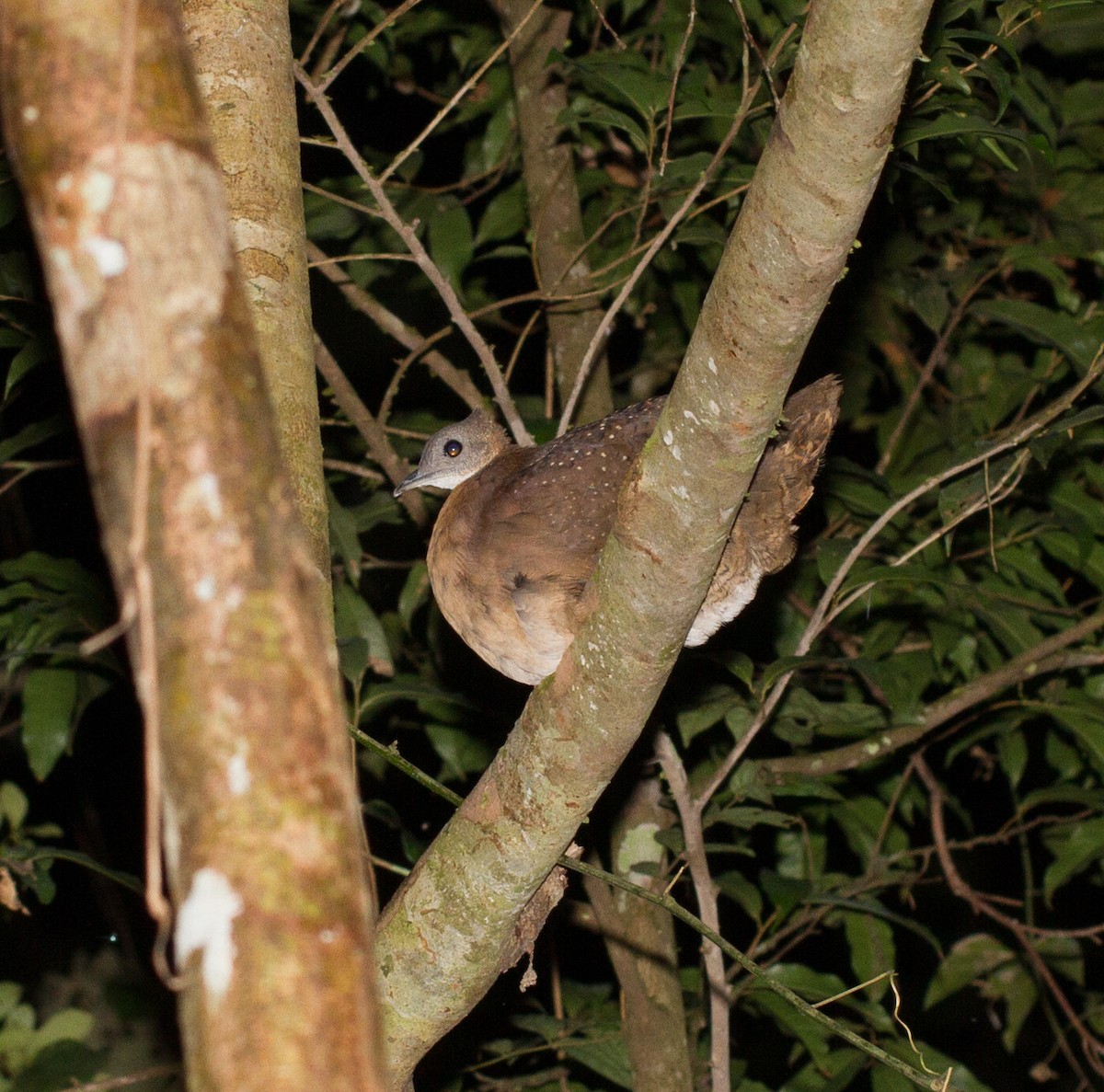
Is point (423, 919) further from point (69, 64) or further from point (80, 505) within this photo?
point (80, 505)

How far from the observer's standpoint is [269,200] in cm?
233

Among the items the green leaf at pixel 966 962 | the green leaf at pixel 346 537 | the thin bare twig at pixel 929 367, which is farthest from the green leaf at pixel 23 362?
the green leaf at pixel 966 962

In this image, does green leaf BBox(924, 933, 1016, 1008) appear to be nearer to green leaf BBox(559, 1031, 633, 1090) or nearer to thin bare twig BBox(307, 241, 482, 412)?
green leaf BBox(559, 1031, 633, 1090)

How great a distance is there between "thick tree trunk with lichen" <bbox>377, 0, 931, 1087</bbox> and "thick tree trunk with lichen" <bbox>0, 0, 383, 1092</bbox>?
2.86 ft

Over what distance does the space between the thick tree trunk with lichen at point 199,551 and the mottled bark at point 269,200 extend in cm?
114

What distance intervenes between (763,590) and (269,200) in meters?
2.37

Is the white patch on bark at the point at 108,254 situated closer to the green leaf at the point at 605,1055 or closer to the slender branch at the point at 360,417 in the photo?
the slender branch at the point at 360,417

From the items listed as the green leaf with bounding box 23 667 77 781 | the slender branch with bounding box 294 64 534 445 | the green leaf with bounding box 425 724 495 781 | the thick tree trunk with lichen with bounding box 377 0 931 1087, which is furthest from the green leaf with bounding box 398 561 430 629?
the thick tree trunk with lichen with bounding box 377 0 931 1087

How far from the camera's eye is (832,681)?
183 inches

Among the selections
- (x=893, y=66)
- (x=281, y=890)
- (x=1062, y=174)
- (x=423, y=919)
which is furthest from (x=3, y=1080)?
(x=1062, y=174)

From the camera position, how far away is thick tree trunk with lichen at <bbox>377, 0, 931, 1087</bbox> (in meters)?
1.63

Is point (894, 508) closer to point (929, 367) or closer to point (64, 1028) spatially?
point (929, 367)

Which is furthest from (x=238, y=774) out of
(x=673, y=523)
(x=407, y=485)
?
(x=407, y=485)

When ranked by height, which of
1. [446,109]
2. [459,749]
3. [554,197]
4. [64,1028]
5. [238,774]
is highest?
[238,774]
